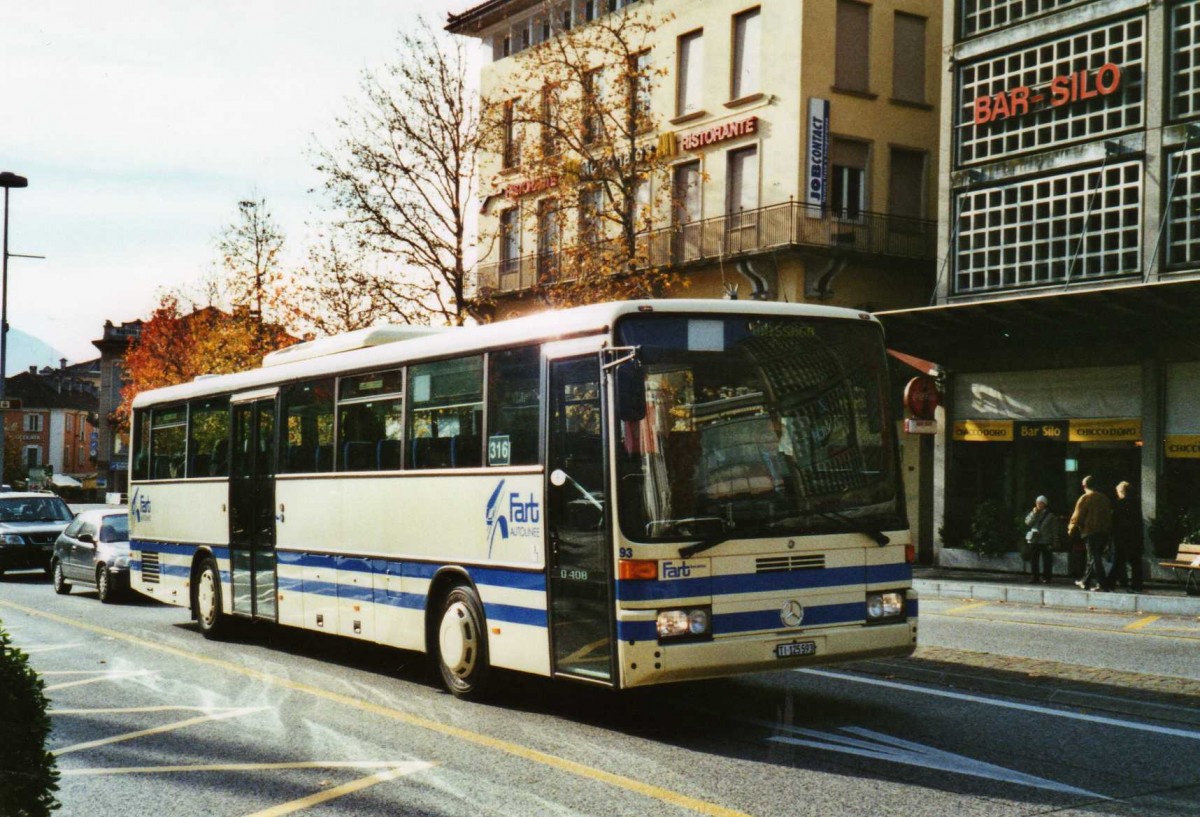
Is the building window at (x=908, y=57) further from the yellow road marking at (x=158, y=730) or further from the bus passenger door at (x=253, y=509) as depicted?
the yellow road marking at (x=158, y=730)

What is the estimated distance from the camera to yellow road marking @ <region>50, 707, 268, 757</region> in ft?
27.5

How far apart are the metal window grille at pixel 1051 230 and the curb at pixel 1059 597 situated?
706cm

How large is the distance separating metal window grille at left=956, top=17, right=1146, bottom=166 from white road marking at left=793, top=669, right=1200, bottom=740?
18034 millimetres

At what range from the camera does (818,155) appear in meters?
32.2

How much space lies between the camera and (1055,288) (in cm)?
2636

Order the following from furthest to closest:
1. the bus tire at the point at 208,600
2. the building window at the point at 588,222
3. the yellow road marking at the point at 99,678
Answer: the building window at the point at 588,222 < the bus tire at the point at 208,600 < the yellow road marking at the point at 99,678

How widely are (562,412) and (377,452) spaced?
299 centimetres

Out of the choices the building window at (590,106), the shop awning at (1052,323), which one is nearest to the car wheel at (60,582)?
the building window at (590,106)

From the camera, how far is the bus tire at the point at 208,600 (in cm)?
1485

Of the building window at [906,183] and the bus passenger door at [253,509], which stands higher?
the building window at [906,183]

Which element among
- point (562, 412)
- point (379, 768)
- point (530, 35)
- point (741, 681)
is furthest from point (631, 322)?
point (530, 35)

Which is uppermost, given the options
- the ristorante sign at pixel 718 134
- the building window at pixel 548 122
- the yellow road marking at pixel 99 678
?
the ristorante sign at pixel 718 134

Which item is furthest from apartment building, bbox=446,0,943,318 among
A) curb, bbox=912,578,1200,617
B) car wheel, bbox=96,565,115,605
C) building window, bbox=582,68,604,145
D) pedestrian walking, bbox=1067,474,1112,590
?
car wheel, bbox=96,565,115,605

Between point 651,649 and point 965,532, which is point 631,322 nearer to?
point 651,649
